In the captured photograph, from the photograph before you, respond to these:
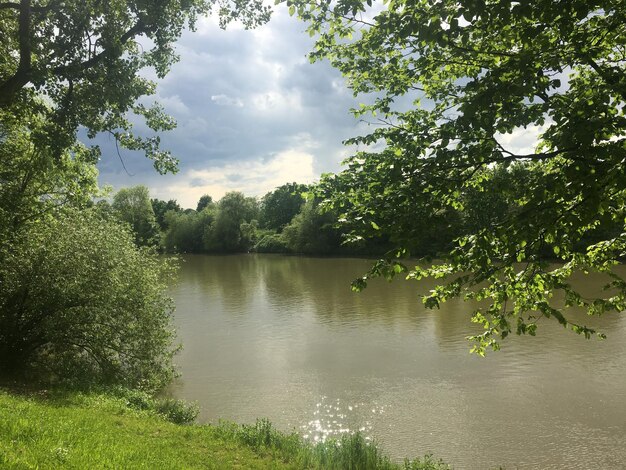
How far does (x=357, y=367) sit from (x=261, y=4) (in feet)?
44.5

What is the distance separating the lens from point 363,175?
18.7 ft

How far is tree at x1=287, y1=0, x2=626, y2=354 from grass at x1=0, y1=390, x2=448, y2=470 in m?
4.67

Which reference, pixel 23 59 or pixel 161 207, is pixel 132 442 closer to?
pixel 23 59

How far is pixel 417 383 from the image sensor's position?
53.0ft

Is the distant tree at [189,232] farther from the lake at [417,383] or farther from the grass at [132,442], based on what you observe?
the grass at [132,442]

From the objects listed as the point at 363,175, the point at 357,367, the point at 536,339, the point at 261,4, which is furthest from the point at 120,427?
the point at 536,339

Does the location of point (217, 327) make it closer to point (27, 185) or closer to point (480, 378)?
point (27, 185)

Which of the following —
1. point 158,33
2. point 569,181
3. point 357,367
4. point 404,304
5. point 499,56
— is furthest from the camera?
point 404,304

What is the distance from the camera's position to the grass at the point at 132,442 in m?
6.38

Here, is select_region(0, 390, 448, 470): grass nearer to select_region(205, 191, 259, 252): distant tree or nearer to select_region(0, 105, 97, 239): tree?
select_region(0, 105, 97, 239): tree

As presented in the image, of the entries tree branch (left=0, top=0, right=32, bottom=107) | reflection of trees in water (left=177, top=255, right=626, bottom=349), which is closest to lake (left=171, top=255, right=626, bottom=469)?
reflection of trees in water (left=177, top=255, right=626, bottom=349)

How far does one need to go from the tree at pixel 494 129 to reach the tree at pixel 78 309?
34.3 feet

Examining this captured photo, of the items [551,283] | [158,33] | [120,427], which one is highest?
[158,33]

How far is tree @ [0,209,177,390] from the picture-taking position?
43.9 ft
